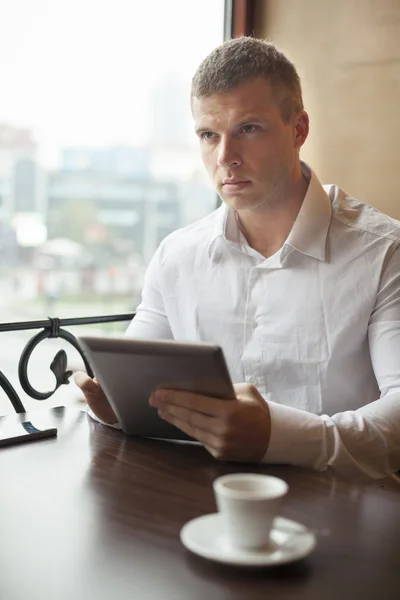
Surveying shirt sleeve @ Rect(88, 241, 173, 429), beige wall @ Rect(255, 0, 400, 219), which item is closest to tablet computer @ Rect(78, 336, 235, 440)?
shirt sleeve @ Rect(88, 241, 173, 429)

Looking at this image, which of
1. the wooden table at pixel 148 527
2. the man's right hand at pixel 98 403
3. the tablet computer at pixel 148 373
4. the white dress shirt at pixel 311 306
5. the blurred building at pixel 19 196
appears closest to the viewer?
the wooden table at pixel 148 527

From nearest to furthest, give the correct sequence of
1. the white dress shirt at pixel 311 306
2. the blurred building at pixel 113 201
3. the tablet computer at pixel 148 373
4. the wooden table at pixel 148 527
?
1. the wooden table at pixel 148 527
2. the tablet computer at pixel 148 373
3. the white dress shirt at pixel 311 306
4. the blurred building at pixel 113 201

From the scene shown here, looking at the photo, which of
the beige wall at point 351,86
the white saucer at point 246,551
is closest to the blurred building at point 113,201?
the beige wall at point 351,86

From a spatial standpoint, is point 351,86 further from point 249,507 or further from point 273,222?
point 249,507

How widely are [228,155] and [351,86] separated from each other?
68 cm

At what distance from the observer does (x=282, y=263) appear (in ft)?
5.90

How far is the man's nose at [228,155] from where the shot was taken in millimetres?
1731

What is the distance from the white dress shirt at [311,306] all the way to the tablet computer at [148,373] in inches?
17.4

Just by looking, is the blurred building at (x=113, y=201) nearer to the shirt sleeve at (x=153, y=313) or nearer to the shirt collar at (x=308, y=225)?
the shirt sleeve at (x=153, y=313)

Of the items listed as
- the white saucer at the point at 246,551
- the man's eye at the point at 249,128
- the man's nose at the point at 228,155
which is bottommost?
the white saucer at the point at 246,551

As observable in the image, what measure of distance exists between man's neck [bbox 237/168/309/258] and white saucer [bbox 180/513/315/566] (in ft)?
3.31

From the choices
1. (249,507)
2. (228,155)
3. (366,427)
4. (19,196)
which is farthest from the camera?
(19,196)

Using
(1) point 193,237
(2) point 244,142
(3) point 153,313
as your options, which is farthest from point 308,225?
(3) point 153,313

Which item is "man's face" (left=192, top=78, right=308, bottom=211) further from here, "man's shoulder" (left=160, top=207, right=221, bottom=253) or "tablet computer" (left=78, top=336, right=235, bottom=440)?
"tablet computer" (left=78, top=336, right=235, bottom=440)
